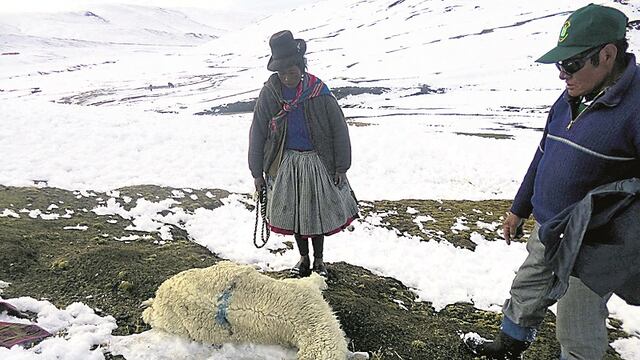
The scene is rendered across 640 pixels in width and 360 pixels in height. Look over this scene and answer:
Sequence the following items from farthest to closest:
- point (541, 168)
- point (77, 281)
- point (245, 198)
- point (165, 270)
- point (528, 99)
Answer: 1. point (528, 99)
2. point (245, 198)
3. point (165, 270)
4. point (77, 281)
5. point (541, 168)

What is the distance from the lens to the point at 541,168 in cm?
306

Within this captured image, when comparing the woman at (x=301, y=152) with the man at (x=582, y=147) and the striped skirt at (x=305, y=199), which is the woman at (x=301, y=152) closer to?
the striped skirt at (x=305, y=199)

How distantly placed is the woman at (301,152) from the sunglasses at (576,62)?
2.16 m

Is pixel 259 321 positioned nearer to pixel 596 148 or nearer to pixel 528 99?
pixel 596 148

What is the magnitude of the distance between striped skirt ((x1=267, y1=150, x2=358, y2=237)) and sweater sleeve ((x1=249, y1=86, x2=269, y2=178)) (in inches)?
9.0

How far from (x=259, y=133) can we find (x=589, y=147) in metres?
2.88

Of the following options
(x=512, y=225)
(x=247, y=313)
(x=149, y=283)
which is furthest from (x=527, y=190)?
(x=149, y=283)

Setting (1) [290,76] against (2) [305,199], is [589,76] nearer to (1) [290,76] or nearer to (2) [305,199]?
(1) [290,76]

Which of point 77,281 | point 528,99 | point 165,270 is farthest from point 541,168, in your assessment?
point 528,99

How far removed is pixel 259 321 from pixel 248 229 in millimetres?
3724

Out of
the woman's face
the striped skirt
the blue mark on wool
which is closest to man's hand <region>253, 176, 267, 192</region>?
the striped skirt

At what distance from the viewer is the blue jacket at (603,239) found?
2516 mm

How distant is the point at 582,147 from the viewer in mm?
2664

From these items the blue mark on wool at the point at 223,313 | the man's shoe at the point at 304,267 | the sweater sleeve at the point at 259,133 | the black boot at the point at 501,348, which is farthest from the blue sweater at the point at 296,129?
the black boot at the point at 501,348
